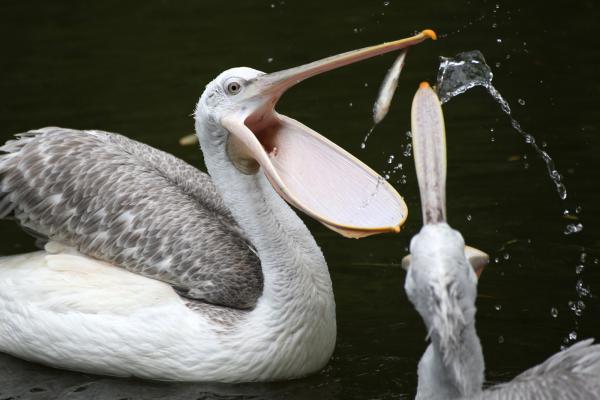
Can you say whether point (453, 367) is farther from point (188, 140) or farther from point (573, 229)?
point (188, 140)

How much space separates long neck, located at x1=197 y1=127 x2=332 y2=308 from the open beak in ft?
0.21

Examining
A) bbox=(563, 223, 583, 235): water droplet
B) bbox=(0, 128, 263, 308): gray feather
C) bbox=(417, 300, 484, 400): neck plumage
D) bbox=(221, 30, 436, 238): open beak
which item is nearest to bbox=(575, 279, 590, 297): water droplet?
bbox=(563, 223, 583, 235): water droplet

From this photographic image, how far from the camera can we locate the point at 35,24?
925 cm

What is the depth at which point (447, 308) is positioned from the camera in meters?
2.88

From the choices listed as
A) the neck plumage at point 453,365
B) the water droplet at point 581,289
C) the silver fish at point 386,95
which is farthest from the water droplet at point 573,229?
the neck plumage at point 453,365

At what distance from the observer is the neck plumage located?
9.65ft

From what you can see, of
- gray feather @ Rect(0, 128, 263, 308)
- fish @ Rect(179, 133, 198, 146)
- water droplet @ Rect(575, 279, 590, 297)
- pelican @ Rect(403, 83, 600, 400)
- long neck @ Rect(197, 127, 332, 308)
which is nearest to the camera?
pelican @ Rect(403, 83, 600, 400)

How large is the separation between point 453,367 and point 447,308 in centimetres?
22

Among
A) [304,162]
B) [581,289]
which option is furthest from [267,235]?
[581,289]

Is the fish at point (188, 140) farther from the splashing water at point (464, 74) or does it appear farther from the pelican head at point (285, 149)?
the splashing water at point (464, 74)

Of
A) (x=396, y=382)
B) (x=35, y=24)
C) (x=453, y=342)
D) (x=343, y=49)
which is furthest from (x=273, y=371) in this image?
(x=35, y=24)

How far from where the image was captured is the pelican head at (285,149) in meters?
3.99

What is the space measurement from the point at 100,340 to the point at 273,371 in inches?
26.2

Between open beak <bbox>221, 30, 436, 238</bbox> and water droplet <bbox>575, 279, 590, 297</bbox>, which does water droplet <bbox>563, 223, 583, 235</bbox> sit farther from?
open beak <bbox>221, 30, 436, 238</bbox>
